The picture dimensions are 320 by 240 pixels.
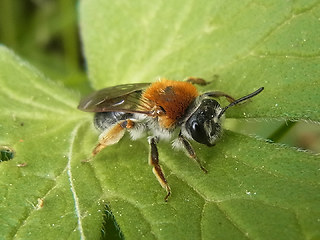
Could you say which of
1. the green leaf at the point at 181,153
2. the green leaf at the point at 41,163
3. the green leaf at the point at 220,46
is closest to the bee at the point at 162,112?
the green leaf at the point at 181,153

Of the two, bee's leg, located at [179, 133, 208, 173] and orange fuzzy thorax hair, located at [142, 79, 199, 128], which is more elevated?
orange fuzzy thorax hair, located at [142, 79, 199, 128]

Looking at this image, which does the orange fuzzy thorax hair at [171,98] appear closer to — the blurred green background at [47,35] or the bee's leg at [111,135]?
the bee's leg at [111,135]

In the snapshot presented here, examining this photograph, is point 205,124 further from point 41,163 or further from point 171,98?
point 41,163

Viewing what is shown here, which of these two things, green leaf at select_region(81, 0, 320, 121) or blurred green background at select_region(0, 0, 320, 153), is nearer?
green leaf at select_region(81, 0, 320, 121)

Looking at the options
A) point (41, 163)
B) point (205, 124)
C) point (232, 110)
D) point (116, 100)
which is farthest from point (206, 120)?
point (41, 163)

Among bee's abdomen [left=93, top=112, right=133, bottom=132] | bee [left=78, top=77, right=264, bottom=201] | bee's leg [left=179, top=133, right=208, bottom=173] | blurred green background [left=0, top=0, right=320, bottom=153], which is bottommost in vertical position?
bee's leg [left=179, top=133, right=208, bottom=173]

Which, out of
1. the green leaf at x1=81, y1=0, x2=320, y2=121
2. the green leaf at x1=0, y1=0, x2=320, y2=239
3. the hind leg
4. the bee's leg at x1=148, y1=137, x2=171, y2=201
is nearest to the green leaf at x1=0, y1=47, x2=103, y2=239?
the green leaf at x1=0, y1=0, x2=320, y2=239

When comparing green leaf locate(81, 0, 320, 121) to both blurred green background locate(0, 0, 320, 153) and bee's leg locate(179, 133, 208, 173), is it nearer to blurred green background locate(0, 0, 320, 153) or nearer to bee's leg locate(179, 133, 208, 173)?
bee's leg locate(179, 133, 208, 173)

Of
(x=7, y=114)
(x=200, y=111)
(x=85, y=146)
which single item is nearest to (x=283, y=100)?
(x=200, y=111)

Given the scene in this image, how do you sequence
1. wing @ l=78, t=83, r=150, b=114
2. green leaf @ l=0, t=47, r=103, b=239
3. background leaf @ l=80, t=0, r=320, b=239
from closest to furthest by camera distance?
background leaf @ l=80, t=0, r=320, b=239 < green leaf @ l=0, t=47, r=103, b=239 < wing @ l=78, t=83, r=150, b=114
